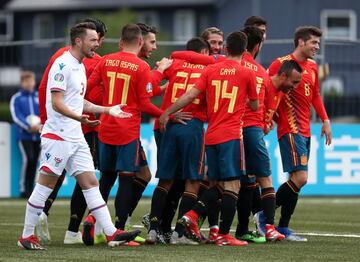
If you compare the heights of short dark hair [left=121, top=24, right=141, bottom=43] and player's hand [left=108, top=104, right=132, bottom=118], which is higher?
short dark hair [left=121, top=24, right=141, bottom=43]

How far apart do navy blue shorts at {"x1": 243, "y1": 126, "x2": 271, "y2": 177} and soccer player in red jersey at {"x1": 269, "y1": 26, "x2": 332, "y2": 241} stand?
0.61 m

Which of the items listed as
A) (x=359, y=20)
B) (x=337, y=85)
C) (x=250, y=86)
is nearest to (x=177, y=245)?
(x=250, y=86)

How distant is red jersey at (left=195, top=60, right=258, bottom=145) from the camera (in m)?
12.4

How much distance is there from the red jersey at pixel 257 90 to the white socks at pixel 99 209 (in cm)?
192

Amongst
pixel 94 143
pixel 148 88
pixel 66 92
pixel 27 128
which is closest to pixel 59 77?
pixel 66 92

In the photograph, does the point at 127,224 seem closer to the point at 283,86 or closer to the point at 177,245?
the point at 177,245

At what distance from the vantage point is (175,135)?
12797 millimetres

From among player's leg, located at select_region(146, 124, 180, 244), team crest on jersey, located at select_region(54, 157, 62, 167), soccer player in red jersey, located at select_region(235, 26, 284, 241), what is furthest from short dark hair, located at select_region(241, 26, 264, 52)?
team crest on jersey, located at select_region(54, 157, 62, 167)

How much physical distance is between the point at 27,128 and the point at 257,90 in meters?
8.53

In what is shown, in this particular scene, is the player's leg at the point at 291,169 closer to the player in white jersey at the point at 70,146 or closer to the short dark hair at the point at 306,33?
the short dark hair at the point at 306,33

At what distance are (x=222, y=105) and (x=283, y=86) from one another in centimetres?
110

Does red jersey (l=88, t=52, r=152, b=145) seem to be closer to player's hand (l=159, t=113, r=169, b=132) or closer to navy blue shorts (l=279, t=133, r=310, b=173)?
player's hand (l=159, t=113, r=169, b=132)

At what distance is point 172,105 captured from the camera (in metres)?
12.6

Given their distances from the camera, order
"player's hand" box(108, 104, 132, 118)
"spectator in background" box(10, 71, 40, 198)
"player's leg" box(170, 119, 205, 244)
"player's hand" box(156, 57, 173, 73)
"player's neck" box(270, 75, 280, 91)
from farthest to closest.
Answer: "spectator in background" box(10, 71, 40, 198), "player's neck" box(270, 75, 280, 91), "player's hand" box(156, 57, 173, 73), "player's leg" box(170, 119, 205, 244), "player's hand" box(108, 104, 132, 118)
